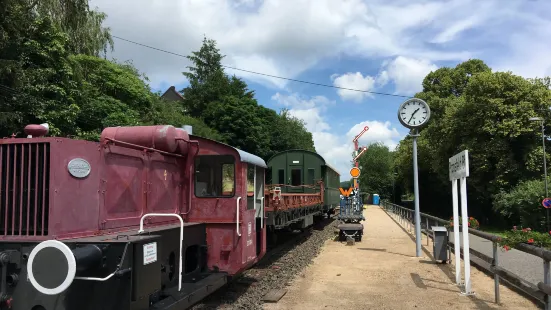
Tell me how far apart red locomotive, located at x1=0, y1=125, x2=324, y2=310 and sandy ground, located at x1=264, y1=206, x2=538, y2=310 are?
4.96ft

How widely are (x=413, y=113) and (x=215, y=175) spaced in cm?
748

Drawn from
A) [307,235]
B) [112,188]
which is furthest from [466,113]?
[112,188]

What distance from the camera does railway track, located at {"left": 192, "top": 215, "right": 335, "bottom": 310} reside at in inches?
260

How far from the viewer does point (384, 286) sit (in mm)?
7898

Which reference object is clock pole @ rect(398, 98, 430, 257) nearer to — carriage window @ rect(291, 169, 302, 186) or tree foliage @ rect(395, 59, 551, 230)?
carriage window @ rect(291, 169, 302, 186)

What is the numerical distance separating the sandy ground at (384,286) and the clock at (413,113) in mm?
3707

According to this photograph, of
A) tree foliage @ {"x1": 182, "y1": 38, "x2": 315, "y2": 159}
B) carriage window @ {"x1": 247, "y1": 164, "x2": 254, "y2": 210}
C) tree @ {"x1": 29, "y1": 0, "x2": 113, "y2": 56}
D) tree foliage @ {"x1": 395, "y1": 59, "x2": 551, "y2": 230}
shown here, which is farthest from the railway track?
tree foliage @ {"x1": 182, "y1": 38, "x2": 315, "y2": 159}

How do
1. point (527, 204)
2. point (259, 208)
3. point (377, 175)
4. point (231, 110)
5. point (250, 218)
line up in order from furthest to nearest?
point (377, 175)
point (231, 110)
point (527, 204)
point (259, 208)
point (250, 218)

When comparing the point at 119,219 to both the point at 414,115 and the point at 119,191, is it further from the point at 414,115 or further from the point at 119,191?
the point at 414,115

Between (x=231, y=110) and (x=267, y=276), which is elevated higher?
(x=231, y=110)

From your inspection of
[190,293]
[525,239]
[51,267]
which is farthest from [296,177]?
[51,267]

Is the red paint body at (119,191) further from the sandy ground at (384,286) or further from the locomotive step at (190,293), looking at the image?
the sandy ground at (384,286)

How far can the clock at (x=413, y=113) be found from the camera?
11.8m

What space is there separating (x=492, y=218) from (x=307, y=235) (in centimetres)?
2270
